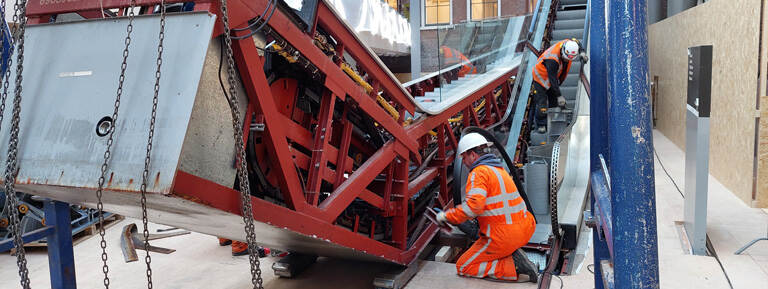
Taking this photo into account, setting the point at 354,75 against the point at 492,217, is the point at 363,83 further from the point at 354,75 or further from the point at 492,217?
the point at 492,217

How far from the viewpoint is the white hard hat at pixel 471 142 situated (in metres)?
5.50

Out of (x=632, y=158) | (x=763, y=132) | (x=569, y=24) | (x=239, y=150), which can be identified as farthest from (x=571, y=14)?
(x=632, y=158)

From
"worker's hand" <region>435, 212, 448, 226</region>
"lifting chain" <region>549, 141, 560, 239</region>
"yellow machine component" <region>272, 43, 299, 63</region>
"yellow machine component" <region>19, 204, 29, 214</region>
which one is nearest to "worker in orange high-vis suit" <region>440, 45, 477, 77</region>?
"lifting chain" <region>549, 141, 560, 239</region>

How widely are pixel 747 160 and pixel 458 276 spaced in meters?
3.48

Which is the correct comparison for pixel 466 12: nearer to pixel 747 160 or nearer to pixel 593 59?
pixel 747 160

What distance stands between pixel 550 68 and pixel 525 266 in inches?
151

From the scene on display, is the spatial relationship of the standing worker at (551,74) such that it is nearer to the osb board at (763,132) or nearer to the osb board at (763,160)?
the osb board at (763,132)

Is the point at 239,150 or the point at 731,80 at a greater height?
the point at 731,80

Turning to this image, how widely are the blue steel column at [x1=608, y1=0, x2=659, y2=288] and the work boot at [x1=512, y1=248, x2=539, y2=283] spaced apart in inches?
168

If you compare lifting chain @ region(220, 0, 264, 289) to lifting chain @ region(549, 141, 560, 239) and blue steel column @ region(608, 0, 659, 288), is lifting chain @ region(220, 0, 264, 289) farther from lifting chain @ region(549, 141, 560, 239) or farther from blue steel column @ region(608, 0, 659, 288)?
lifting chain @ region(549, 141, 560, 239)

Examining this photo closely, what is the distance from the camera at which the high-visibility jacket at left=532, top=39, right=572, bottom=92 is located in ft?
28.0

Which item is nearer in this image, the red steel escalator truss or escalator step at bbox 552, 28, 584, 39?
the red steel escalator truss

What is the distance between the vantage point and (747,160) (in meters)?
6.53

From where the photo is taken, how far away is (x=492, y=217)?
18.2 ft
